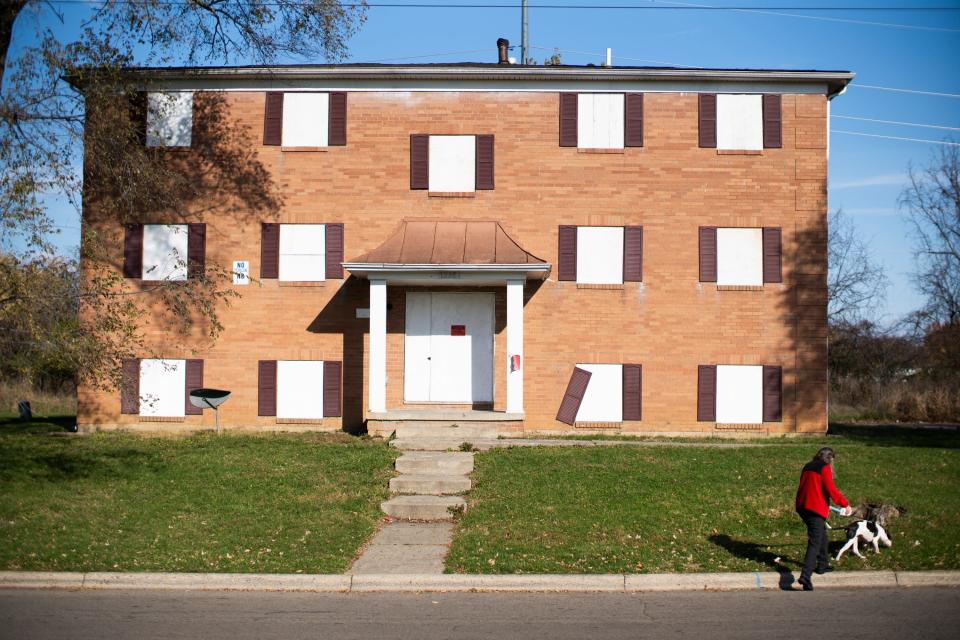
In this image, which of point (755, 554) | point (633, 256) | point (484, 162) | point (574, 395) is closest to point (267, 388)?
point (574, 395)

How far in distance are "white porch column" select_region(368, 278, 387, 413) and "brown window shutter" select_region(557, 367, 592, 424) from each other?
13.5ft

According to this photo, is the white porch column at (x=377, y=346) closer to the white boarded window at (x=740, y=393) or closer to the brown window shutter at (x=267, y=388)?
the brown window shutter at (x=267, y=388)

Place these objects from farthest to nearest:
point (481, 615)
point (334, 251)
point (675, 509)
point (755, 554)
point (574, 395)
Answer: point (334, 251), point (574, 395), point (675, 509), point (755, 554), point (481, 615)

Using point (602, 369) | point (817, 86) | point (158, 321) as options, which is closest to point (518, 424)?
point (602, 369)

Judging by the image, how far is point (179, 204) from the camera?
20734mm

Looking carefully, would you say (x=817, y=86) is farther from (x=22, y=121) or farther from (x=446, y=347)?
(x=22, y=121)

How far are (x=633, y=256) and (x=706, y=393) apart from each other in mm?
3553

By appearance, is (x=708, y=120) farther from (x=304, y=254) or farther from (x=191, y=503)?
(x=191, y=503)

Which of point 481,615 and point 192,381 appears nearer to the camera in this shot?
point 481,615

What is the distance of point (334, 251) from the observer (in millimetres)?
20875

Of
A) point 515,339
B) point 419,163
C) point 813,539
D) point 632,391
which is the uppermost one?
point 419,163

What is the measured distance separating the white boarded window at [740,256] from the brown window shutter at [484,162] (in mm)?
5458

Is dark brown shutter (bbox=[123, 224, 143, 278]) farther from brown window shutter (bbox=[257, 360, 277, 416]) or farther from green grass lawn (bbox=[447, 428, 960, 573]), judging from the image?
green grass lawn (bbox=[447, 428, 960, 573])

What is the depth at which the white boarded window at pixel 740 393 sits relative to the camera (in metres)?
20.8
